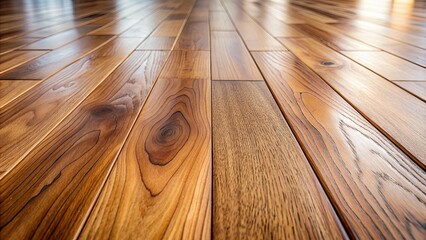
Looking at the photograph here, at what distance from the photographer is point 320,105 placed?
61 cm

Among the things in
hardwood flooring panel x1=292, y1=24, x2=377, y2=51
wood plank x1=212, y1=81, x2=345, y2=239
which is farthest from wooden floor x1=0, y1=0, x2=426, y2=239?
hardwood flooring panel x1=292, y1=24, x2=377, y2=51

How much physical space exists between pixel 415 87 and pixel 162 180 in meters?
0.61

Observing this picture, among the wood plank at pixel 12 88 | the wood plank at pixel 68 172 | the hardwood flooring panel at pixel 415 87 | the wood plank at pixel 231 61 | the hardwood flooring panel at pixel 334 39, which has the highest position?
the hardwood flooring panel at pixel 334 39

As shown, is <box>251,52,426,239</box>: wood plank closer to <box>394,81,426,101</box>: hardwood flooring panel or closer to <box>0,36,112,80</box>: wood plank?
<box>394,81,426,101</box>: hardwood flooring panel

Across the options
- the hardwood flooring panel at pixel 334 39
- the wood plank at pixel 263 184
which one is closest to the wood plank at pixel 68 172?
the wood plank at pixel 263 184

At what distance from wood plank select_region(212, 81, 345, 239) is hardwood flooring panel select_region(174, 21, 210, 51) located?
606 mm

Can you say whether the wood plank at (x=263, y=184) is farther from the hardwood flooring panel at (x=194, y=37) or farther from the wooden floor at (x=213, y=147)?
the hardwood flooring panel at (x=194, y=37)

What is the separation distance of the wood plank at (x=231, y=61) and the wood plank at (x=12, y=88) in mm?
425

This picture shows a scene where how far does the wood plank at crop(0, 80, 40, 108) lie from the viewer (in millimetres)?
661

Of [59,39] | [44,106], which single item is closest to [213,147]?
[44,106]

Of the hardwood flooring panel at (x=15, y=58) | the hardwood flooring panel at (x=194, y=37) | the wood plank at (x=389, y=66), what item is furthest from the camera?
the hardwood flooring panel at (x=194, y=37)

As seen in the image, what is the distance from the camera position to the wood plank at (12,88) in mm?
661

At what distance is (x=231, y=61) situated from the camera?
0.94 m

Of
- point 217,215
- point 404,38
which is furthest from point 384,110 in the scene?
point 404,38
